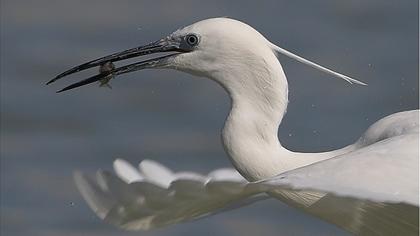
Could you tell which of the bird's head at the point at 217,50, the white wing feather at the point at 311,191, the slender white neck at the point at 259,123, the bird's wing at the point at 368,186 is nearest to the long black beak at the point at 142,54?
the bird's head at the point at 217,50

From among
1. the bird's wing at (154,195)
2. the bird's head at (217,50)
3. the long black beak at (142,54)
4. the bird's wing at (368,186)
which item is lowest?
the bird's wing at (368,186)

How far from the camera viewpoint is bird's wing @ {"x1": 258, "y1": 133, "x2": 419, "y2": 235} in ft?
15.9

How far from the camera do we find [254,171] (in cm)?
594

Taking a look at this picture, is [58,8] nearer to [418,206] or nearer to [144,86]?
[144,86]

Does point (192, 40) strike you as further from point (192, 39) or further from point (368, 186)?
point (368, 186)

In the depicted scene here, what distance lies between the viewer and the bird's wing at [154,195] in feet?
15.8

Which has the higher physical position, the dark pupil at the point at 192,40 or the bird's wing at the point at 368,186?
the dark pupil at the point at 192,40

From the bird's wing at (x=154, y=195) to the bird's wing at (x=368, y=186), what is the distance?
0.14 metres

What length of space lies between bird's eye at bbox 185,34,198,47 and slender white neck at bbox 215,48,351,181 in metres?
0.19

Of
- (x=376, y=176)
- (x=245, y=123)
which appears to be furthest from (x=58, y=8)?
(x=376, y=176)

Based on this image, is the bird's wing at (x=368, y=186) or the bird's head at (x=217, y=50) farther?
the bird's head at (x=217, y=50)

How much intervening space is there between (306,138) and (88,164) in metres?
1.29

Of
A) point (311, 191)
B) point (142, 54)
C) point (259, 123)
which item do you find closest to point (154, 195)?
point (311, 191)

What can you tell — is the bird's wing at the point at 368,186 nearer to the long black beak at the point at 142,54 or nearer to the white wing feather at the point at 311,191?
the white wing feather at the point at 311,191
